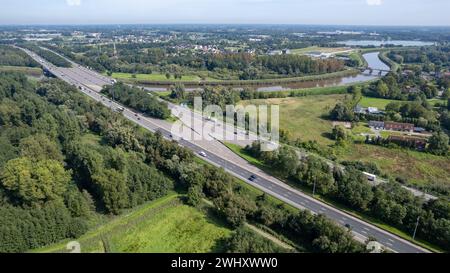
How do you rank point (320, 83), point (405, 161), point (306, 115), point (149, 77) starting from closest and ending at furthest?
point (405, 161) → point (306, 115) → point (149, 77) → point (320, 83)

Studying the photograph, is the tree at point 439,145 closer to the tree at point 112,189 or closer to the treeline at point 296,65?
the tree at point 112,189

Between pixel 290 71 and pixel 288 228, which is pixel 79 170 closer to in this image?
pixel 288 228

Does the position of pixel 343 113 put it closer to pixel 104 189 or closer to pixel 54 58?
pixel 104 189

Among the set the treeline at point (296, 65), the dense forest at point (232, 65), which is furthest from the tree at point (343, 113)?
the treeline at point (296, 65)

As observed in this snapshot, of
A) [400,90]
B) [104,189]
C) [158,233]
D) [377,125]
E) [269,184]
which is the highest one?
[400,90]

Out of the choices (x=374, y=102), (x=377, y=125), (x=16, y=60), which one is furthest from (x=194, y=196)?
(x=16, y=60)
